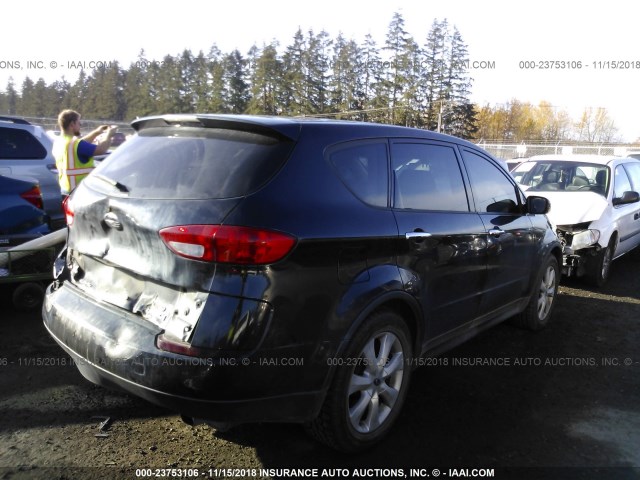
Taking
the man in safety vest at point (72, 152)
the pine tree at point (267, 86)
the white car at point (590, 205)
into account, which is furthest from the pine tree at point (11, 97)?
the white car at point (590, 205)

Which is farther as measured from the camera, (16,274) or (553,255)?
(553,255)

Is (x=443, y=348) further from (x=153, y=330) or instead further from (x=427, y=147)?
(x=153, y=330)

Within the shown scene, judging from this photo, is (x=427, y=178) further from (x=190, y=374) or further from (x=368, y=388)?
(x=190, y=374)

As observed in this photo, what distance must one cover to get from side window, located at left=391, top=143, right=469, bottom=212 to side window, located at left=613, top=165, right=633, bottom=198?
4687 mm

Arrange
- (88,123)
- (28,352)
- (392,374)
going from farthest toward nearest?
(88,123), (28,352), (392,374)

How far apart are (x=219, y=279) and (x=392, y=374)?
1.32 metres

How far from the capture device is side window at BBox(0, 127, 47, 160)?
7379mm

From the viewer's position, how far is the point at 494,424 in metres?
3.31

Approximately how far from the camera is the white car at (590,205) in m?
6.56

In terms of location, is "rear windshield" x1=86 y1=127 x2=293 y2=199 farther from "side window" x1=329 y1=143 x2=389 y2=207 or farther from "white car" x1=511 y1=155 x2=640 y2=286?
"white car" x1=511 y1=155 x2=640 y2=286

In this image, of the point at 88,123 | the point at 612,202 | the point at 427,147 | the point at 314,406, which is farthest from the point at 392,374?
the point at 88,123

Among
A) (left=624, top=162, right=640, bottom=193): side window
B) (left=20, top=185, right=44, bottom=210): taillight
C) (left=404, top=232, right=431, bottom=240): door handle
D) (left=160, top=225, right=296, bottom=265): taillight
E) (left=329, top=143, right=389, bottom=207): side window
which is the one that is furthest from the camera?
(left=624, top=162, right=640, bottom=193): side window

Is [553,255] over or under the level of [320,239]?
under

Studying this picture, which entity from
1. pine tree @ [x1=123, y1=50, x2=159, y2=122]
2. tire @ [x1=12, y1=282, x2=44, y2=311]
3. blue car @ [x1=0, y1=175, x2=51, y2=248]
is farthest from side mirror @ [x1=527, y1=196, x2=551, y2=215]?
pine tree @ [x1=123, y1=50, x2=159, y2=122]
